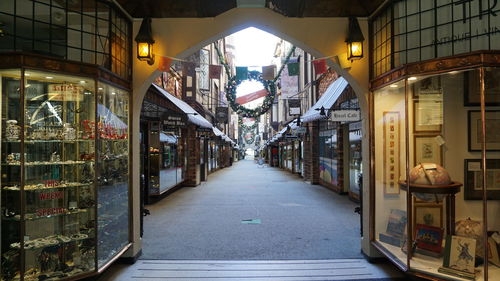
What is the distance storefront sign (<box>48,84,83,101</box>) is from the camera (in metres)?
4.50

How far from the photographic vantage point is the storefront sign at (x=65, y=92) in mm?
4496

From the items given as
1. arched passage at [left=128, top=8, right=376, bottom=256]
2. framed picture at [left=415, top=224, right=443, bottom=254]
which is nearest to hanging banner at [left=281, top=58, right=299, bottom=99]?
arched passage at [left=128, top=8, right=376, bottom=256]

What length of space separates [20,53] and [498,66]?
5.13 meters

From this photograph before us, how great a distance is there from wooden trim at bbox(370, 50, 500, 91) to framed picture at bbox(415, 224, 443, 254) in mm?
2059

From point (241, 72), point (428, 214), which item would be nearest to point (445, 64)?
point (428, 214)

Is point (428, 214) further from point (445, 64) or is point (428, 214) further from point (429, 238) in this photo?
point (445, 64)

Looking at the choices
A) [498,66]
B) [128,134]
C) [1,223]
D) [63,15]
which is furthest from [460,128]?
[1,223]

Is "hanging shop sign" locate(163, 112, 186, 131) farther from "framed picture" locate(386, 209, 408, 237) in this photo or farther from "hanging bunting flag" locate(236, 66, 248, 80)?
"framed picture" locate(386, 209, 408, 237)

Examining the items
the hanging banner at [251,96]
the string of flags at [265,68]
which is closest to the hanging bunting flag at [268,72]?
the string of flags at [265,68]

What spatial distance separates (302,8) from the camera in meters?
5.37

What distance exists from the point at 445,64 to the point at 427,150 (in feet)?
5.08

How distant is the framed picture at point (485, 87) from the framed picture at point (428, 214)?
1526 millimetres

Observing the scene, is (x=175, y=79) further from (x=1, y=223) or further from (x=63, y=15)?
(x=1, y=223)

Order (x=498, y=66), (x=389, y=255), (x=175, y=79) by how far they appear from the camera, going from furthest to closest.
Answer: (x=175, y=79) < (x=389, y=255) < (x=498, y=66)
